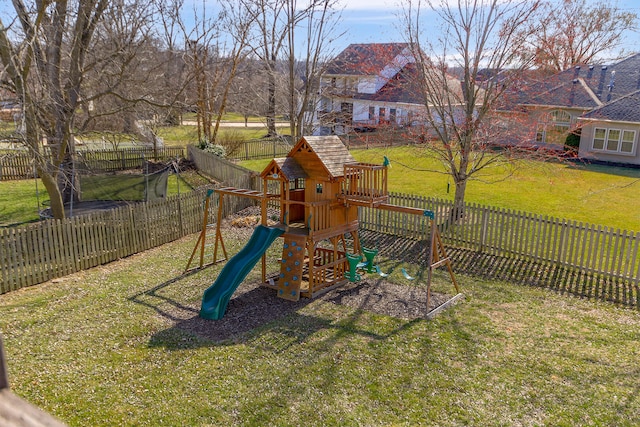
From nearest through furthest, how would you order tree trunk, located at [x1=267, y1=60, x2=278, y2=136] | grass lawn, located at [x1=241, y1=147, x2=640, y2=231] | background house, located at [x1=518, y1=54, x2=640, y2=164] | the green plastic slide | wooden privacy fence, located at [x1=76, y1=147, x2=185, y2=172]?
the green plastic slide, grass lawn, located at [x1=241, y1=147, x2=640, y2=231], wooden privacy fence, located at [x1=76, y1=147, x2=185, y2=172], tree trunk, located at [x1=267, y1=60, x2=278, y2=136], background house, located at [x1=518, y1=54, x2=640, y2=164]

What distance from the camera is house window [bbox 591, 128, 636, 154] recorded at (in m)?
29.8

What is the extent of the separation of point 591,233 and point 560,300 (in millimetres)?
2352

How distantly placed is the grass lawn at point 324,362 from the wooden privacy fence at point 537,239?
5.44 feet

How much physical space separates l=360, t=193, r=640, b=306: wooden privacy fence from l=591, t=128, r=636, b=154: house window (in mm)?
18251

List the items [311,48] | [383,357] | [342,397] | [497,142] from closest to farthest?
[342,397], [383,357], [497,142], [311,48]

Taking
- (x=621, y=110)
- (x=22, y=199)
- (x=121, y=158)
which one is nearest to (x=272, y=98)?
(x=121, y=158)

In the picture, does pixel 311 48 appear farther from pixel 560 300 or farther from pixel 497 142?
pixel 560 300

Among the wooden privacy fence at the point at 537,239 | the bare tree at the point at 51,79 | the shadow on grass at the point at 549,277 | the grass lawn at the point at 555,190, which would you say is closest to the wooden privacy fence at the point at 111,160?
the bare tree at the point at 51,79

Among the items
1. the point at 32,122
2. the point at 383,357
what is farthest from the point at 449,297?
the point at 32,122


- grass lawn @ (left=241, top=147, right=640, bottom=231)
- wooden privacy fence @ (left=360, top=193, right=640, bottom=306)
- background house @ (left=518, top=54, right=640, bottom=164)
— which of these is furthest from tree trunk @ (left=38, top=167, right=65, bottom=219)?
background house @ (left=518, top=54, right=640, bottom=164)

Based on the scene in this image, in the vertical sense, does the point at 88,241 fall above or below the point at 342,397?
above

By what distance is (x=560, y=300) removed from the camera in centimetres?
1152

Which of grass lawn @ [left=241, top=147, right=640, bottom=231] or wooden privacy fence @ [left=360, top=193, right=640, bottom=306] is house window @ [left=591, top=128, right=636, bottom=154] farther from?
wooden privacy fence @ [left=360, top=193, right=640, bottom=306]

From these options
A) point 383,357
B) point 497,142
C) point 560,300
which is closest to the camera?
point 383,357
